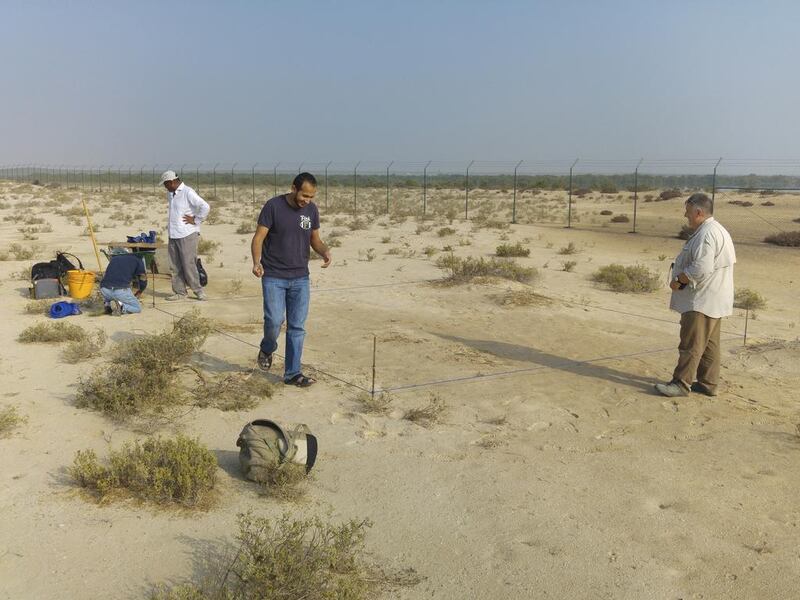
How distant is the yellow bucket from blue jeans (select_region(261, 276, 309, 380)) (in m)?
4.99

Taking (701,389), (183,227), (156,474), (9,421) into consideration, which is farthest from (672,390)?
(183,227)

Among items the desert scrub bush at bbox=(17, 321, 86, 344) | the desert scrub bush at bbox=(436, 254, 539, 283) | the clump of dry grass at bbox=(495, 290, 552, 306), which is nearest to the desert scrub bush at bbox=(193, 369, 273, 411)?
the desert scrub bush at bbox=(17, 321, 86, 344)

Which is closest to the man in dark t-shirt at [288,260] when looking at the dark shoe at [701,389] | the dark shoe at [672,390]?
the dark shoe at [672,390]

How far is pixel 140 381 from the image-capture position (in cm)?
593

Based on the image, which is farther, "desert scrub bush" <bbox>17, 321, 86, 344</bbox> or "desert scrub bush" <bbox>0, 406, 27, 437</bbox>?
"desert scrub bush" <bbox>17, 321, 86, 344</bbox>

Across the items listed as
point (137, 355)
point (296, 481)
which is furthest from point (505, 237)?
point (296, 481)

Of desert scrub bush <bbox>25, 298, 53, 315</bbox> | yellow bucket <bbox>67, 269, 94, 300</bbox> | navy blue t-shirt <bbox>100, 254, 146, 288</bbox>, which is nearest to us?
navy blue t-shirt <bbox>100, 254, 146, 288</bbox>

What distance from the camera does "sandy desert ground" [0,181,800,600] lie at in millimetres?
3711

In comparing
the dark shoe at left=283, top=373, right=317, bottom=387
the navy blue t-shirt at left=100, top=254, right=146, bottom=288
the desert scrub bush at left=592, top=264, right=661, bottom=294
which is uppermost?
the navy blue t-shirt at left=100, top=254, right=146, bottom=288

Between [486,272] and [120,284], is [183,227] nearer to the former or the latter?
[120,284]

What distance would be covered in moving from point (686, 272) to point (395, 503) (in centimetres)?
345

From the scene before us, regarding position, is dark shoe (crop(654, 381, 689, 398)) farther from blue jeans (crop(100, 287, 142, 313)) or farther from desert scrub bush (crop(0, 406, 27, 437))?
blue jeans (crop(100, 287, 142, 313))

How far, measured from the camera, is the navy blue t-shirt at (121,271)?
30.3 ft

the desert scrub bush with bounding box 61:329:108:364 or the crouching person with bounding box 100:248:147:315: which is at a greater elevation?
the crouching person with bounding box 100:248:147:315
